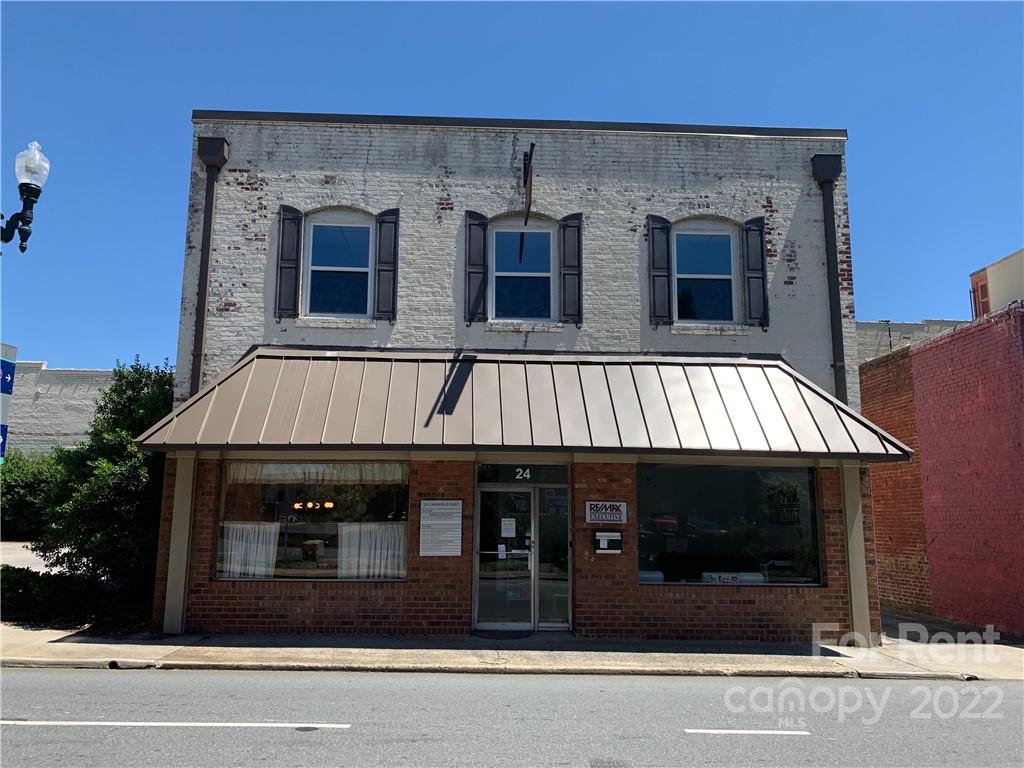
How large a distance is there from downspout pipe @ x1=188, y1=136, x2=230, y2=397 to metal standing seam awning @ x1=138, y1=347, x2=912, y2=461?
777mm

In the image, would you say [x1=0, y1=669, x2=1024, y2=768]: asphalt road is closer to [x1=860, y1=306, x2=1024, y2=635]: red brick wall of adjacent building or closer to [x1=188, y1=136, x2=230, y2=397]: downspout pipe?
[x1=860, y1=306, x2=1024, y2=635]: red brick wall of adjacent building

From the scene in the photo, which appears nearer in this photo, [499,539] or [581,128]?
[499,539]

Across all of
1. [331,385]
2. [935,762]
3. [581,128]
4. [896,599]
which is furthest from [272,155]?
[896,599]

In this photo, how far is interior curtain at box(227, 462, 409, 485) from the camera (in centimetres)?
1132

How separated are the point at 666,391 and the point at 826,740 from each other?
5.77m

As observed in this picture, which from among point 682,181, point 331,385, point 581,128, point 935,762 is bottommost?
point 935,762

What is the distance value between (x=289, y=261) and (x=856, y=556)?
31.3 ft

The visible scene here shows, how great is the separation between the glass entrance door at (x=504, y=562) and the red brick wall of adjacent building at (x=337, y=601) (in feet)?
1.19

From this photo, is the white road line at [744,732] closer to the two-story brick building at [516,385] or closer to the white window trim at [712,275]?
the two-story brick building at [516,385]

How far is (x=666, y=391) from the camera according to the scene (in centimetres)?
1140

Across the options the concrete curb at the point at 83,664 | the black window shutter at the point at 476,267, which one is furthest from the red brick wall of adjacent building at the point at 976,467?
the concrete curb at the point at 83,664

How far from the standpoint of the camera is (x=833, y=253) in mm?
12531

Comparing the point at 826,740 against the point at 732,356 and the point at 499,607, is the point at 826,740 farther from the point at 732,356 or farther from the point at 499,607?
the point at 732,356

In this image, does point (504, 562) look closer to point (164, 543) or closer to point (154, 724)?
point (164, 543)
